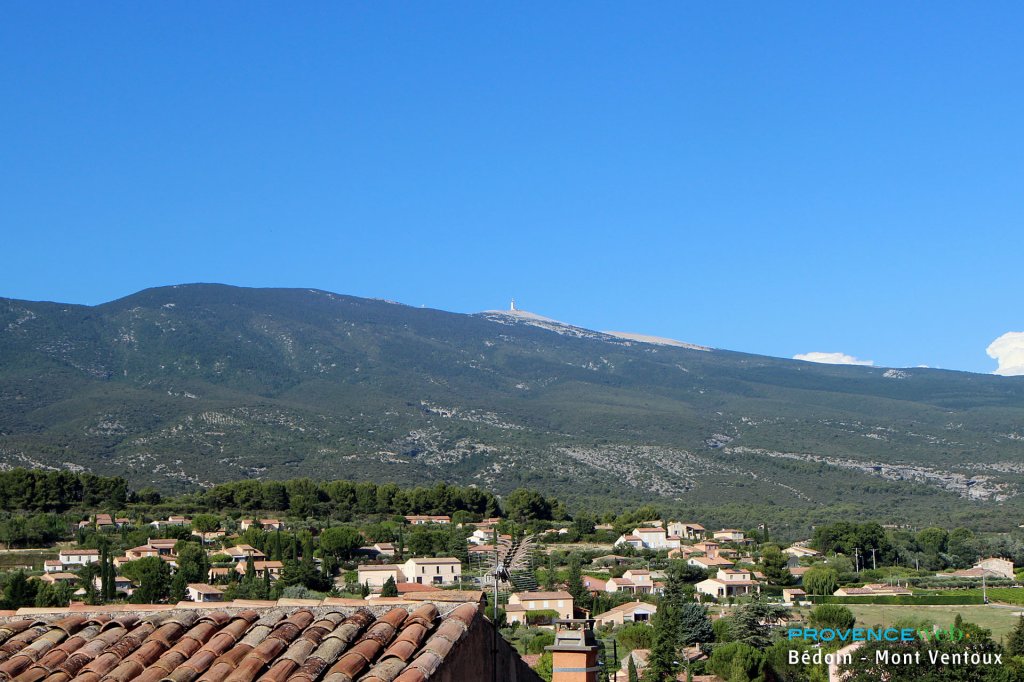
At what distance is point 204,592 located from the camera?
136 feet

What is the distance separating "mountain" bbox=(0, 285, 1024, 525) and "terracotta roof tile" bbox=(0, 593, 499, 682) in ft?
317

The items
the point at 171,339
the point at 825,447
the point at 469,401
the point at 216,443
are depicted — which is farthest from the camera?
the point at 171,339

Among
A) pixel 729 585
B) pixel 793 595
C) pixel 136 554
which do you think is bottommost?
pixel 793 595

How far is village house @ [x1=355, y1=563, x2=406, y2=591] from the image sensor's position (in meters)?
51.1

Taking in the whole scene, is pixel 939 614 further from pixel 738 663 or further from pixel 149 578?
pixel 149 578

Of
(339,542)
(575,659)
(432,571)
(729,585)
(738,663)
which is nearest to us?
(575,659)

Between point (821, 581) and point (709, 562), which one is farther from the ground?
point (709, 562)

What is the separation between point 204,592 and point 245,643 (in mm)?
38878

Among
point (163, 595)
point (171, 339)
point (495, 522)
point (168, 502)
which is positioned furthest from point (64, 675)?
point (171, 339)

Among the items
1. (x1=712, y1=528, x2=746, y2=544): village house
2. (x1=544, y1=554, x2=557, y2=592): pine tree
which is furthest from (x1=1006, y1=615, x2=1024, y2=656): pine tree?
(x1=712, y1=528, x2=746, y2=544): village house

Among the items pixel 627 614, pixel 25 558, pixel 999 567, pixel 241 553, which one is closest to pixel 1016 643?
pixel 627 614

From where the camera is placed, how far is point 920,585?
183ft

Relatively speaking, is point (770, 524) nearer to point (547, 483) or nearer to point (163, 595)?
point (547, 483)

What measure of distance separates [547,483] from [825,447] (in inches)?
1535
